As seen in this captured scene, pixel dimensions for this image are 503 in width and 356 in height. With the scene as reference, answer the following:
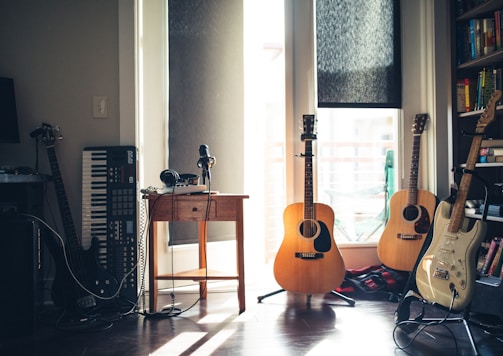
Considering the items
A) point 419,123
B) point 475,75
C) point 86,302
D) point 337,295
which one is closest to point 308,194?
point 337,295

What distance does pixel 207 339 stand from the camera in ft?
7.04

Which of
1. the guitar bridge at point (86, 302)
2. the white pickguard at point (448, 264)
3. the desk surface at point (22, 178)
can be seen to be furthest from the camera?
the guitar bridge at point (86, 302)

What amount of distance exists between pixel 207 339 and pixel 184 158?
139 centimetres

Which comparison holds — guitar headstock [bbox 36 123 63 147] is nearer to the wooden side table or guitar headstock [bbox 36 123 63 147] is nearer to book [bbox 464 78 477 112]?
the wooden side table

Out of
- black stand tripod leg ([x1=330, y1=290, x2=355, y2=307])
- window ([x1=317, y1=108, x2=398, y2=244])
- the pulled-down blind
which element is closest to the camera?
black stand tripod leg ([x1=330, y1=290, x2=355, y2=307])

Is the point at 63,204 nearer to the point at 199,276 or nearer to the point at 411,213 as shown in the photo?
the point at 199,276

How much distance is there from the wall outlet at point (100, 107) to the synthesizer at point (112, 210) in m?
0.22

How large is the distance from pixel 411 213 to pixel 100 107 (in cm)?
211

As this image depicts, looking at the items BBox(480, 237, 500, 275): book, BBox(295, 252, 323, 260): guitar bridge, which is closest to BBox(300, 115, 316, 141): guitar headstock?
BBox(295, 252, 323, 260): guitar bridge

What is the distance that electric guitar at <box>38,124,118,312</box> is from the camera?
2492mm

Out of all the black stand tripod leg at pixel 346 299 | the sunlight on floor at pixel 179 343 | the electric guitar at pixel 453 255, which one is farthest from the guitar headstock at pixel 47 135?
the electric guitar at pixel 453 255

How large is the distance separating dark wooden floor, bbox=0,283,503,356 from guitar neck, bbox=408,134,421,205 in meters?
0.73

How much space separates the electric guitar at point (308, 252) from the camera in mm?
2650

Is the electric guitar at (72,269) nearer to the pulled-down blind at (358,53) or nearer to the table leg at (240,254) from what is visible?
the table leg at (240,254)
